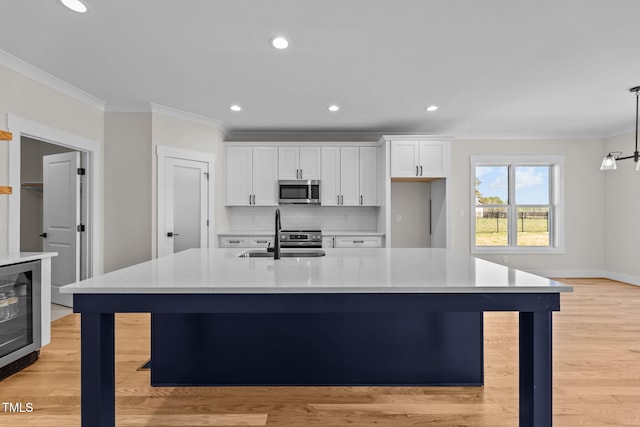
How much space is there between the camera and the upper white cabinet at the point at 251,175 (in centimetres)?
537

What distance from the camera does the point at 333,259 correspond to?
2.15m

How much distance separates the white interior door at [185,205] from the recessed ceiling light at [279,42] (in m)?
2.43

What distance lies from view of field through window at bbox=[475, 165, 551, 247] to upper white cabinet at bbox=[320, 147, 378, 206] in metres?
1.96

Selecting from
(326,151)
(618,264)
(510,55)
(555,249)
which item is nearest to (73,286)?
(510,55)

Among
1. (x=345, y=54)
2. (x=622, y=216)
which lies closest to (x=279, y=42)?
(x=345, y=54)

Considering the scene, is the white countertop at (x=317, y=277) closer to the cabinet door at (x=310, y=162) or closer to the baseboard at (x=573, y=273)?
the cabinet door at (x=310, y=162)

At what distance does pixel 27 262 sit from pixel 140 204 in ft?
5.82

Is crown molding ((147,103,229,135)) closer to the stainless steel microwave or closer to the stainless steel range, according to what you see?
the stainless steel microwave

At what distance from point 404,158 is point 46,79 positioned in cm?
435

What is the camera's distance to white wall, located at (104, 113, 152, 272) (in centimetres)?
427

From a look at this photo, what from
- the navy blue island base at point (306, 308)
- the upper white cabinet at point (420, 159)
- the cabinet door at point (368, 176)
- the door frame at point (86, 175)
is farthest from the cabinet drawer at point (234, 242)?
the navy blue island base at point (306, 308)

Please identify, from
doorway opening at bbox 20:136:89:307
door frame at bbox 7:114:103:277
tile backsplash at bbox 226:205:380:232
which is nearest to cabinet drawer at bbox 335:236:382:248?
tile backsplash at bbox 226:205:380:232

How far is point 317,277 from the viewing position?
1567 mm

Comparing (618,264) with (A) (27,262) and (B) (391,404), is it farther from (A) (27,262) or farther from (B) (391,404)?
(A) (27,262)
